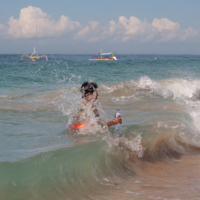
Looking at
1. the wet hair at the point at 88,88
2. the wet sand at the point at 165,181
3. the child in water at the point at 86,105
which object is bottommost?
the wet sand at the point at 165,181

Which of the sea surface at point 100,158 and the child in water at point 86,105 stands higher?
the child in water at point 86,105

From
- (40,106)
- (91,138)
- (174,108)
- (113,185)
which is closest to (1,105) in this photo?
(40,106)

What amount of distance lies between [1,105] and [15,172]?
5.83 metres

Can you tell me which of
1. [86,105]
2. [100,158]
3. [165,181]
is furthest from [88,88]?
[165,181]

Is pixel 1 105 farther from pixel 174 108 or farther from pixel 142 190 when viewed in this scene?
pixel 142 190

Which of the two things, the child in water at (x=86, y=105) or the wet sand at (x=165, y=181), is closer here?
the wet sand at (x=165, y=181)

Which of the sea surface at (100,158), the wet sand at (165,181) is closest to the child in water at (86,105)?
the sea surface at (100,158)

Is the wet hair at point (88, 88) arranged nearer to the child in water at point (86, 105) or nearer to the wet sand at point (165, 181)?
the child in water at point (86, 105)

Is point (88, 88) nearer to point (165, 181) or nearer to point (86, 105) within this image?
point (86, 105)

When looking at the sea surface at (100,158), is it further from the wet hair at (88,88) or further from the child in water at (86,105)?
the wet hair at (88,88)

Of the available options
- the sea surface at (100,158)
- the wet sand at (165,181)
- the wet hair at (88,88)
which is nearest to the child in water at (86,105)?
the wet hair at (88,88)

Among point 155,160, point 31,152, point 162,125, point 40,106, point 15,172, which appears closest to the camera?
point 15,172

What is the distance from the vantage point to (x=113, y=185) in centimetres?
355

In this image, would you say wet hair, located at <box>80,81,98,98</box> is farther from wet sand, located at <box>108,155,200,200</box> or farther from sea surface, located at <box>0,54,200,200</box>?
wet sand, located at <box>108,155,200,200</box>
